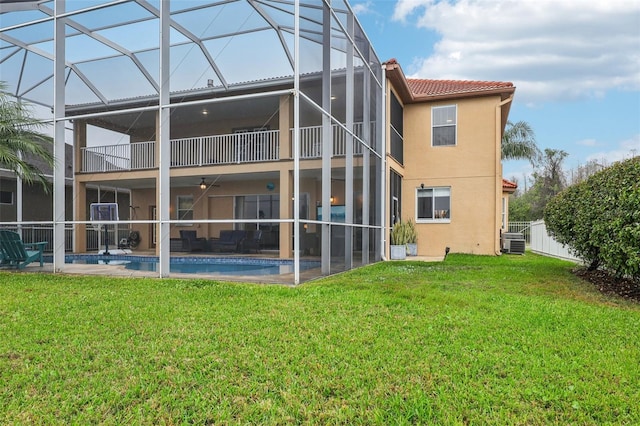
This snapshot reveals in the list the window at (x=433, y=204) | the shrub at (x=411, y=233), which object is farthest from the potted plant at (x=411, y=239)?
the window at (x=433, y=204)

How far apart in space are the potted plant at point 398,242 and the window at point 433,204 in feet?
4.80

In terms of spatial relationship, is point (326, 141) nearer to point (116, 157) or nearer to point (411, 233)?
point (411, 233)

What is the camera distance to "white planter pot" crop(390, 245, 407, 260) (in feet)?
39.9

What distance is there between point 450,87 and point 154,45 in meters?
9.68

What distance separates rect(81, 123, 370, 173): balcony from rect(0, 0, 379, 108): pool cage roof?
1.71 metres

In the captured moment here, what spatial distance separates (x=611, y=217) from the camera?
579cm

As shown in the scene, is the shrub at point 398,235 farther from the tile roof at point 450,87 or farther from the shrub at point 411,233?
the tile roof at point 450,87

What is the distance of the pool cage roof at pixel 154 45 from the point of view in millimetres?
8750

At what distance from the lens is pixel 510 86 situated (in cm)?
1294

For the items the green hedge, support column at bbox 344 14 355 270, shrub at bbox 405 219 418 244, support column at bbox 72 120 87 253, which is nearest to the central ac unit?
shrub at bbox 405 219 418 244

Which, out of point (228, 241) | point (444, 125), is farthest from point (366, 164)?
point (228, 241)

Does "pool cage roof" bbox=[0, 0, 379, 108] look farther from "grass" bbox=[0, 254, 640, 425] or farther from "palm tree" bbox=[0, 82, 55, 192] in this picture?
"grass" bbox=[0, 254, 640, 425]

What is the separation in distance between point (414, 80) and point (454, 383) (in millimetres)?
15723

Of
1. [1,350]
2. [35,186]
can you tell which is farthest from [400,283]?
[35,186]
